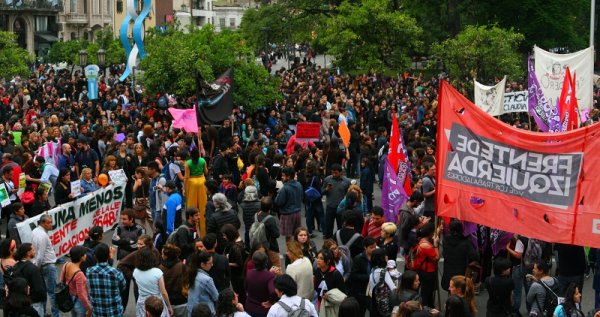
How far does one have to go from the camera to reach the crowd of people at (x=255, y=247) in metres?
11.2

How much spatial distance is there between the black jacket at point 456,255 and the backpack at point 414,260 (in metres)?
0.40

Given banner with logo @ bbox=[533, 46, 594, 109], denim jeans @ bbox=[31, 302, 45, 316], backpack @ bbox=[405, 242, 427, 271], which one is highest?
banner with logo @ bbox=[533, 46, 594, 109]

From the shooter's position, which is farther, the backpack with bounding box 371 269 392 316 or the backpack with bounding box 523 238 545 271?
the backpack with bounding box 523 238 545 271

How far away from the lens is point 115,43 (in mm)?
61188

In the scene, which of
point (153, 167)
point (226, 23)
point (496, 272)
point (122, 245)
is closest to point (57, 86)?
point (153, 167)

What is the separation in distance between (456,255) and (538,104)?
389 inches

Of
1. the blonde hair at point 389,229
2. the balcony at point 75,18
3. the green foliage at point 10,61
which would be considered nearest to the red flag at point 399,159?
the blonde hair at point 389,229

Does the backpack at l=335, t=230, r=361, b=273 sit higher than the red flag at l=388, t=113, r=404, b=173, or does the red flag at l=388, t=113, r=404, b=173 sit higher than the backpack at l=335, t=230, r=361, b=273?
the red flag at l=388, t=113, r=404, b=173

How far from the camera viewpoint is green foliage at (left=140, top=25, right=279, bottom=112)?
2875cm

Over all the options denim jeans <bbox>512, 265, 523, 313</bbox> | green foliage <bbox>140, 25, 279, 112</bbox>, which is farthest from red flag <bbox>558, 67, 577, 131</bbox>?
green foliage <bbox>140, 25, 279, 112</bbox>

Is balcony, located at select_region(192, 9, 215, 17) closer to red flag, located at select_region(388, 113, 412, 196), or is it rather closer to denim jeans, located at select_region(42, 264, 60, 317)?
red flag, located at select_region(388, 113, 412, 196)

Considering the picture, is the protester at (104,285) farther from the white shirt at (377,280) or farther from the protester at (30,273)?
the white shirt at (377,280)

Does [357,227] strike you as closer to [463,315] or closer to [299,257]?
[299,257]

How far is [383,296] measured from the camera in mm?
11500
